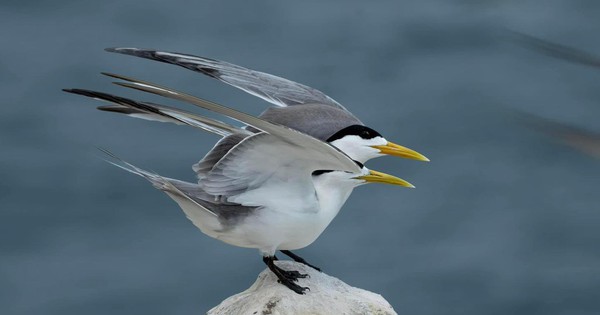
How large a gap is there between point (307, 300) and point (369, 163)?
9561mm

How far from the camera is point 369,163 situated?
59.1 feet

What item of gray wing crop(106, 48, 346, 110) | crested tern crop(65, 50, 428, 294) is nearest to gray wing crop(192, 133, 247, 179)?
crested tern crop(65, 50, 428, 294)

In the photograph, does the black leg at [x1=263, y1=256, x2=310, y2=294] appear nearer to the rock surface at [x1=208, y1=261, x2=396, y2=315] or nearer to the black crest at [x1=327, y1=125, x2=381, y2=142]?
the rock surface at [x1=208, y1=261, x2=396, y2=315]

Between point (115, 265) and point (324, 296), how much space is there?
9.13 meters

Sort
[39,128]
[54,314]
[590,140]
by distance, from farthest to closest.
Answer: [39,128] < [54,314] < [590,140]

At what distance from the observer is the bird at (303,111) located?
8656 mm

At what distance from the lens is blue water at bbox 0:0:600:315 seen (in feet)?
56.7

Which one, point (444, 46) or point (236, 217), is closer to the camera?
point (236, 217)

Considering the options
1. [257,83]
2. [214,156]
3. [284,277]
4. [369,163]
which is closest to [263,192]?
[214,156]

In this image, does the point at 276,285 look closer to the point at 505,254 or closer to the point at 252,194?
the point at 252,194

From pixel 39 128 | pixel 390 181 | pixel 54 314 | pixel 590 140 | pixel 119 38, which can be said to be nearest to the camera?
pixel 590 140

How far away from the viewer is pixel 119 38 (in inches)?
784

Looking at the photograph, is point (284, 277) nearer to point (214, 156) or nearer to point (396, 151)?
point (214, 156)

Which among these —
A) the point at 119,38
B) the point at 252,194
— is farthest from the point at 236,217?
the point at 119,38
